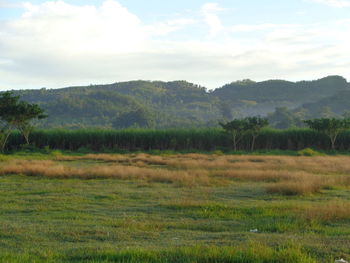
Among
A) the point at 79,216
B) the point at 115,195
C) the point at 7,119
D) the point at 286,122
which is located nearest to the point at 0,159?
the point at 7,119

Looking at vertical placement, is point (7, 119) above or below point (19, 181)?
above

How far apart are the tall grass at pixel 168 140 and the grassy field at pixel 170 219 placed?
121 ft

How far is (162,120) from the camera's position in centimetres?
14725

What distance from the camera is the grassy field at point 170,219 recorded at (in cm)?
709

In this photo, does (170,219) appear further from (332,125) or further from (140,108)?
(140,108)

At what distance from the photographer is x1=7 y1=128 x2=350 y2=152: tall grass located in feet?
185

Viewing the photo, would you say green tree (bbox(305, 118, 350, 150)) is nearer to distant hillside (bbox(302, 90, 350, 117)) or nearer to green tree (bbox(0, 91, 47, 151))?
green tree (bbox(0, 91, 47, 151))

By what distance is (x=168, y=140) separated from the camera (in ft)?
194

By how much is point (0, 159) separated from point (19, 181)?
13710 mm

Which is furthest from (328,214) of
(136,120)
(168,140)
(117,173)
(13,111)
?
(136,120)

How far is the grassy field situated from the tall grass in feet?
121

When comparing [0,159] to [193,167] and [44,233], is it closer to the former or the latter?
[193,167]

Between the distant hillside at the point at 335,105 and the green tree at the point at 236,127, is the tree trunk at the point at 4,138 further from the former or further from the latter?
the distant hillside at the point at 335,105

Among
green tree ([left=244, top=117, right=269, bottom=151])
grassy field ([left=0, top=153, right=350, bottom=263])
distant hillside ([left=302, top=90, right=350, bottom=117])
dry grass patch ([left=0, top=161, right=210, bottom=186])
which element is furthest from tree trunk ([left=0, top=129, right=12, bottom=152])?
distant hillside ([left=302, top=90, right=350, bottom=117])
